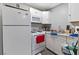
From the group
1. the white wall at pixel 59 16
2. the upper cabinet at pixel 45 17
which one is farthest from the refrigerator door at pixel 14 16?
the upper cabinet at pixel 45 17

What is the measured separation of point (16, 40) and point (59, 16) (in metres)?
2.75

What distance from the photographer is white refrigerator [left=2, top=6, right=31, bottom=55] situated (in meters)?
1.64

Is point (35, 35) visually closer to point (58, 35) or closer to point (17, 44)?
point (58, 35)

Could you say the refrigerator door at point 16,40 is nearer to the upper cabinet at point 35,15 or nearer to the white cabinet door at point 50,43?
the white cabinet door at point 50,43

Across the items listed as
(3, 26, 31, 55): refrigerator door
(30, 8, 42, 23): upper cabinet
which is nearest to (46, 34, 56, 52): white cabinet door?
(30, 8, 42, 23): upper cabinet

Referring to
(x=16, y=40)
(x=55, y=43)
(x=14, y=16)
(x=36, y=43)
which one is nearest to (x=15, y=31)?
(x=16, y=40)

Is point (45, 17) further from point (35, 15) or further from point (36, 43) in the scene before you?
point (36, 43)

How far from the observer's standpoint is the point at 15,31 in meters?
1.77

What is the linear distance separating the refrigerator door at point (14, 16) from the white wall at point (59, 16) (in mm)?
2089

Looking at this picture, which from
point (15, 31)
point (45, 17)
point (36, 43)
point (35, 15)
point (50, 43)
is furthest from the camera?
point (45, 17)

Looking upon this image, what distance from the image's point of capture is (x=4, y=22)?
163 centimetres

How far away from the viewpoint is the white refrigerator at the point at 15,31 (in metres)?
1.64

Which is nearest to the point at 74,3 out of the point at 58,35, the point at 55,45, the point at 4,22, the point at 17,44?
the point at 4,22
